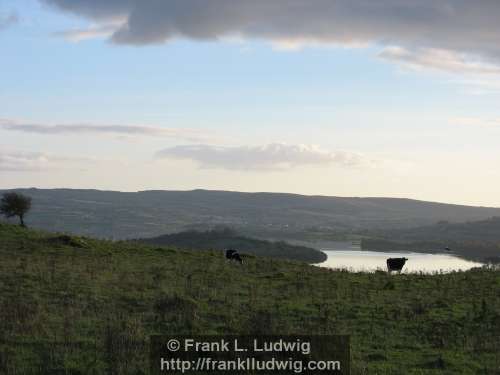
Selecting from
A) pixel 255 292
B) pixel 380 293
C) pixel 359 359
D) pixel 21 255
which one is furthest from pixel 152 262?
pixel 359 359

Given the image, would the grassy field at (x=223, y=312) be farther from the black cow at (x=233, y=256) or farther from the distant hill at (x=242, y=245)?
the distant hill at (x=242, y=245)

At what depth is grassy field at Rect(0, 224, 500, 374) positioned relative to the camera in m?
14.3

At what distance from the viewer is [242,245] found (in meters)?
A: 94.5

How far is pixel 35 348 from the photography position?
1470 centimetres

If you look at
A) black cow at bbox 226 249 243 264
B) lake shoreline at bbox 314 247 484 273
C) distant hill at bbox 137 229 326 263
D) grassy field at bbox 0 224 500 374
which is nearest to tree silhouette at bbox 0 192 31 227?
grassy field at bbox 0 224 500 374

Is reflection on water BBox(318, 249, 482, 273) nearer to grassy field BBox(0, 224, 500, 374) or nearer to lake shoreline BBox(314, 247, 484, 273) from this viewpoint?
lake shoreline BBox(314, 247, 484, 273)

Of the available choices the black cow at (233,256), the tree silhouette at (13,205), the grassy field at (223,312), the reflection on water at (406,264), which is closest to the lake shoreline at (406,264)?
the reflection on water at (406,264)

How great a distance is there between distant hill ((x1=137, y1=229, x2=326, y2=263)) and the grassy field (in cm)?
4876

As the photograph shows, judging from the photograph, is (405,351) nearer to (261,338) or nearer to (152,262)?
(261,338)

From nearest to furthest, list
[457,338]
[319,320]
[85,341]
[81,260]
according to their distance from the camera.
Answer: [85,341] < [457,338] < [319,320] < [81,260]

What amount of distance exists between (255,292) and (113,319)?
328 inches

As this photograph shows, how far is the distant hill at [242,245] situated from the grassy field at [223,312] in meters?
48.8

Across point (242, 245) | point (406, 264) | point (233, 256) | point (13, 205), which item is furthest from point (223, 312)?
point (242, 245)

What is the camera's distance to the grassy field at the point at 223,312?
1434cm
